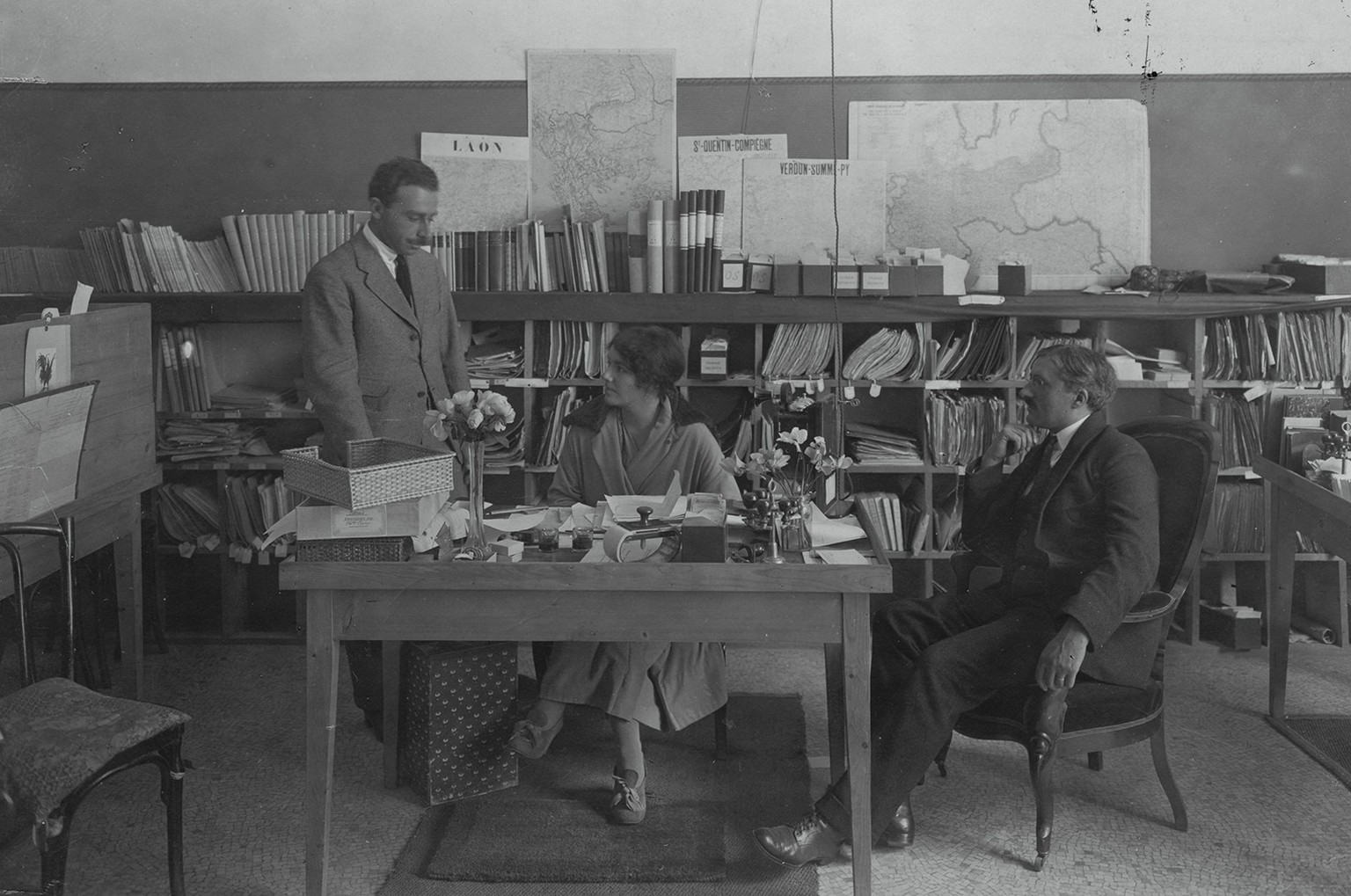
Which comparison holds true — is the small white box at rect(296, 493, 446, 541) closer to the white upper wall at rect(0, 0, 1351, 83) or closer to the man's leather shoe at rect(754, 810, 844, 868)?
the man's leather shoe at rect(754, 810, 844, 868)

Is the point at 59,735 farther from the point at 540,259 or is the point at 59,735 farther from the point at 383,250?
the point at 540,259

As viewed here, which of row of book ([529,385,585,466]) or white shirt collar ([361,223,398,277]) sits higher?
white shirt collar ([361,223,398,277])

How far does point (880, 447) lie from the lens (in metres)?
4.84

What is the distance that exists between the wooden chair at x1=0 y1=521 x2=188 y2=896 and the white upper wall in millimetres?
2791

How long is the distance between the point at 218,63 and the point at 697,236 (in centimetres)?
213

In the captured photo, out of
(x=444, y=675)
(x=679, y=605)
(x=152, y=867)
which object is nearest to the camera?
(x=679, y=605)

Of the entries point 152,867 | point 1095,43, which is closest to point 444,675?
point 152,867

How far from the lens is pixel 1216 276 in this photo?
4.67m

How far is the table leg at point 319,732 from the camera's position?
9.26 feet

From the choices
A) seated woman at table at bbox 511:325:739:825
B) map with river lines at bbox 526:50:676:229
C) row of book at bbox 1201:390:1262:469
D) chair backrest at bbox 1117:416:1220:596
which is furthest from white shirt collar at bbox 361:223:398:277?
row of book at bbox 1201:390:1262:469

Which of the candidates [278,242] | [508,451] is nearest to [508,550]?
[508,451]

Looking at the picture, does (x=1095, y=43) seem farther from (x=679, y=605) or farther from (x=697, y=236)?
(x=679, y=605)

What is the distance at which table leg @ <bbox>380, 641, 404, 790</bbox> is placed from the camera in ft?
11.6

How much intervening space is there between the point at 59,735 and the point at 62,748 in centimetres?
5
